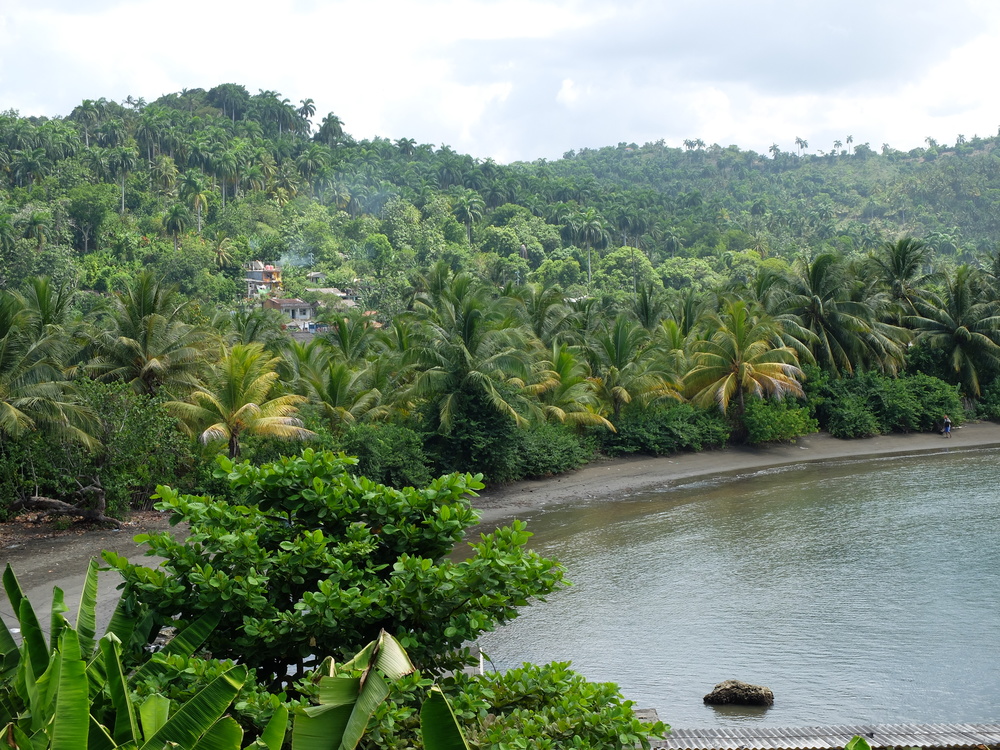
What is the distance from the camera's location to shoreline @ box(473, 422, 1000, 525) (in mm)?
27359

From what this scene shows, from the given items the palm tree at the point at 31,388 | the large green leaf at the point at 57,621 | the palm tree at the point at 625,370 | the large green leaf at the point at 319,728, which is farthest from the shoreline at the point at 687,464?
the large green leaf at the point at 319,728

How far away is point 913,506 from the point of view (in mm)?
26844

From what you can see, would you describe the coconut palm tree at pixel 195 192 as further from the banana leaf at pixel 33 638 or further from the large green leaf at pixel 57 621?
the banana leaf at pixel 33 638

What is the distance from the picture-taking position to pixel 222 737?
4258mm

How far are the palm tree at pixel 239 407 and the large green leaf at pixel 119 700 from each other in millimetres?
17905

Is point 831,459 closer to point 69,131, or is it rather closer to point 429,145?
point 69,131

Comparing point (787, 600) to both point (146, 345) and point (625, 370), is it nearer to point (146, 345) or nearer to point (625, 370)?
point (625, 370)

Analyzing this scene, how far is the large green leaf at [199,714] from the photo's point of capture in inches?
177

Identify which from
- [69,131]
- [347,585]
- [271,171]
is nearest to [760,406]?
[347,585]

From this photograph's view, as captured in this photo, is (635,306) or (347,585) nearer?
(347,585)

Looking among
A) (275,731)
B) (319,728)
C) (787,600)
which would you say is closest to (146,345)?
(787,600)

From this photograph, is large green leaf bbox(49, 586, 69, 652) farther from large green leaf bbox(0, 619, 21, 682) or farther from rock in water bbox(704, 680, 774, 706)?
rock in water bbox(704, 680, 774, 706)

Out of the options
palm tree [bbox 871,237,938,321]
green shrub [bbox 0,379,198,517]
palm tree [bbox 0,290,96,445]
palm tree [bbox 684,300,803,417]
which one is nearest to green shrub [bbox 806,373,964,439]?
palm tree [bbox 684,300,803,417]

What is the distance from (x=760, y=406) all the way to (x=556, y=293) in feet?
28.9
